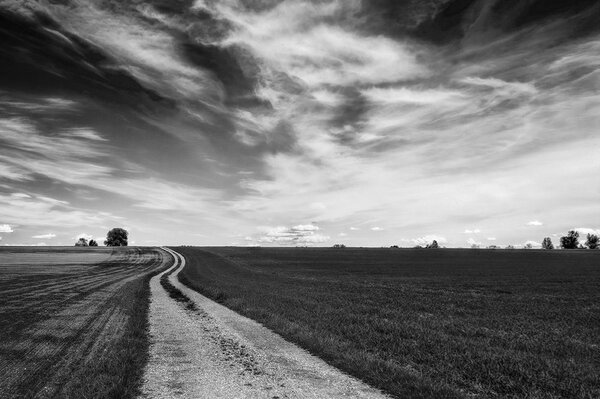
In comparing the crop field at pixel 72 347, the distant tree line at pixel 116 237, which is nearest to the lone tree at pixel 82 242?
the distant tree line at pixel 116 237

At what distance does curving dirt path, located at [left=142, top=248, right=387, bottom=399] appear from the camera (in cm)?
859

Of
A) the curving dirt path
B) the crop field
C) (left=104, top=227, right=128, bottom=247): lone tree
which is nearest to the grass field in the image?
the curving dirt path

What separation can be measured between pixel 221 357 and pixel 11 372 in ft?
17.1

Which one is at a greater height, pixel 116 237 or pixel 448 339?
pixel 116 237

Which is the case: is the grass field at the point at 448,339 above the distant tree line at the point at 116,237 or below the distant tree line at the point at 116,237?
below

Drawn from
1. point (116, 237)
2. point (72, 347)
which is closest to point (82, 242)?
point (116, 237)

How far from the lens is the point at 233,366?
1036cm

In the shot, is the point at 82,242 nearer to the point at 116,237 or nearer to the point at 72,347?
the point at 116,237

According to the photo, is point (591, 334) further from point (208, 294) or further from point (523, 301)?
point (208, 294)

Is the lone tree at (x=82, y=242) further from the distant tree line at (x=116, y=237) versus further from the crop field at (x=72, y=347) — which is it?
the crop field at (x=72, y=347)

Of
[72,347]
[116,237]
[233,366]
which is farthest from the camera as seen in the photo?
[116,237]

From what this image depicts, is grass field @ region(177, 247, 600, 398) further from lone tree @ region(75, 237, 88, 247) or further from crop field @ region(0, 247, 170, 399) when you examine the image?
lone tree @ region(75, 237, 88, 247)

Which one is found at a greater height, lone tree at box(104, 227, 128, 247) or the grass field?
lone tree at box(104, 227, 128, 247)

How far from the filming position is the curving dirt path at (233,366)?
8.59 meters
